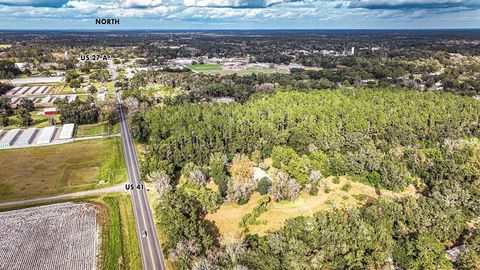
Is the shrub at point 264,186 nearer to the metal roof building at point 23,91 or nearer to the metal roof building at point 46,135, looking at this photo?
the metal roof building at point 46,135

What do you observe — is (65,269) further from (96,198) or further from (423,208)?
(423,208)

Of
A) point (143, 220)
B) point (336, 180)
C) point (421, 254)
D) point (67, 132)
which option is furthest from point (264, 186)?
point (67, 132)

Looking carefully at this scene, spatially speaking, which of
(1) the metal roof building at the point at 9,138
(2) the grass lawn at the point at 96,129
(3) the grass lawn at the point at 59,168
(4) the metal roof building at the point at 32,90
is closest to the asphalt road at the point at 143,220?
(3) the grass lawn at the point at 59,168

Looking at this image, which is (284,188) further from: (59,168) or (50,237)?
(59,168)

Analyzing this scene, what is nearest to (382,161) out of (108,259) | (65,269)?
(108,259)

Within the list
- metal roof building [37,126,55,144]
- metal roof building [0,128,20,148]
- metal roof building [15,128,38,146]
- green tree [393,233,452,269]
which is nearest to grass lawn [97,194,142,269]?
green tree [393,233,452,269]

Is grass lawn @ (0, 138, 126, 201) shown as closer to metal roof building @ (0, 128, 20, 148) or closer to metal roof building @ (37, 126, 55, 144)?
metal roof building @ (0, 128, 20, 148)
